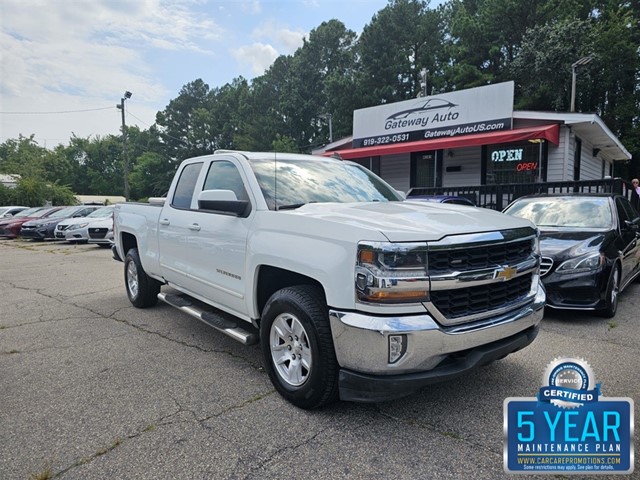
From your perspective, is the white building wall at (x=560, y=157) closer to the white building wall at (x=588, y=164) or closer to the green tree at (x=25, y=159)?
the white building wall at (x=588, y=164)

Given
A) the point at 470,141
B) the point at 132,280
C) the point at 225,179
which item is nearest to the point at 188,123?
the point at 470,141

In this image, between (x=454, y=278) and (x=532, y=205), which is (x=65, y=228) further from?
(x=454, y=278)

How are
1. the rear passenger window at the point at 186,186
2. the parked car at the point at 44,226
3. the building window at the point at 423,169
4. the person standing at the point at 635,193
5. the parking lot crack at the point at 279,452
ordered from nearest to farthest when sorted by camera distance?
the parking lot crack at the point at 279,452, the rear passenger window at the point at 186,186, the person standing at the point at 635,193, the building window at the point at 423,169, the parked car at the point at 44,226

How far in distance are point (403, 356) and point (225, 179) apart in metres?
2.49

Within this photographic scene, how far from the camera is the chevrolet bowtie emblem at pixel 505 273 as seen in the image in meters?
2.85

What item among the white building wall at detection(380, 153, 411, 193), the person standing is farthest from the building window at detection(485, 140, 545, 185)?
the white building wall at detection(380, 153, 411, 193)

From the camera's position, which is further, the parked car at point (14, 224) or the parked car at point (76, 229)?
the parked car at point (14, 224)

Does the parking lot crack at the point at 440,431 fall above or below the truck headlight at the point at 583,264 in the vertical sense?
below

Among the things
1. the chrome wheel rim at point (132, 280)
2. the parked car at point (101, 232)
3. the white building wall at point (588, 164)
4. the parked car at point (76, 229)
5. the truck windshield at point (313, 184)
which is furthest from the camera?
the parked car at point (76, 229)

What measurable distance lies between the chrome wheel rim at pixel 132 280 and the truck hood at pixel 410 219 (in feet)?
11.7

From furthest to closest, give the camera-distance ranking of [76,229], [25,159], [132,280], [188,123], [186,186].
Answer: [188,123]
[25,159]
[76,229]
[132,280]
[186,186]

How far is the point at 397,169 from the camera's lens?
17.8 m

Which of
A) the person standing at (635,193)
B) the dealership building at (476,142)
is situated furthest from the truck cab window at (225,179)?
the person standing at (635,193)

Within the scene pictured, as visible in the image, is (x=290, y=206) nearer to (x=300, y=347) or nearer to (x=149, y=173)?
(x=300, y=347)
